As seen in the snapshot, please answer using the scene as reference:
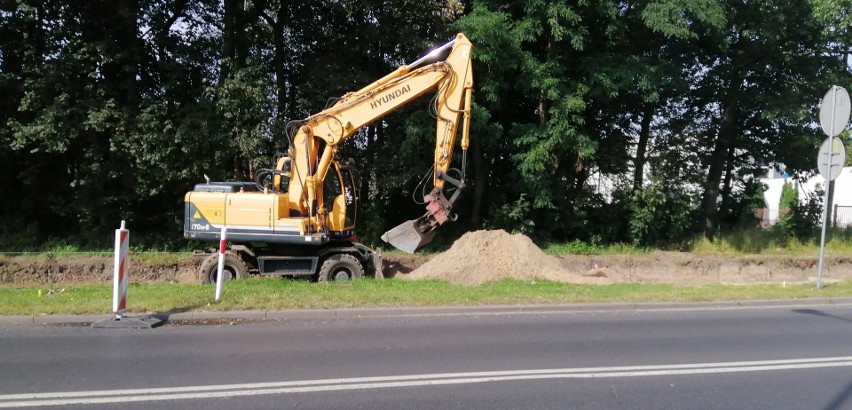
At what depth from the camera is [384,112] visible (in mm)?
13211

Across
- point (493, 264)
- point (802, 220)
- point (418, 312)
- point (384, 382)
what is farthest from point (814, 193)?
point (384, 382)

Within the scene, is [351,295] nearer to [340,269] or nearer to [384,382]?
[340,269]

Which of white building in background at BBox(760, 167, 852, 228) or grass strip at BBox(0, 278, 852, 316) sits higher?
white building in background at BBox(760, 167, 852, 228)

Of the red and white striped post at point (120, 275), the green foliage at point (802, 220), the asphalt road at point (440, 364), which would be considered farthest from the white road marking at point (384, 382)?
the green foliage at point (802, 220)

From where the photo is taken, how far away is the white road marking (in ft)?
18.8

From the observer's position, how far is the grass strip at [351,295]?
965 cm

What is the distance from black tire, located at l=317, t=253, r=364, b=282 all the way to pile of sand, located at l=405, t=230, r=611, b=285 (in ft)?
4.80

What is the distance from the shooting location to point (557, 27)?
16.3m

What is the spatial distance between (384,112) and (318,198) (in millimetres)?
2247

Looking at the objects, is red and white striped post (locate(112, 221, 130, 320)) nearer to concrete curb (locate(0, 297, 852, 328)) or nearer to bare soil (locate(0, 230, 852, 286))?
concrete curb (locate(0, 297, 852, 328))

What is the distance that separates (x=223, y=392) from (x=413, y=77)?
8630 mm

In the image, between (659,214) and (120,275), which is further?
(659,214)

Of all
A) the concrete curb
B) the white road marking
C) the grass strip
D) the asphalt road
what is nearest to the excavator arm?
the grass strip

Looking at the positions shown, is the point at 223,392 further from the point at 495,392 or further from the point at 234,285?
the point at 234,285
